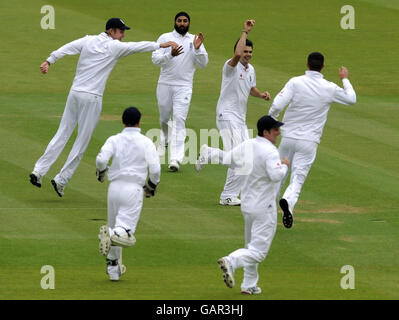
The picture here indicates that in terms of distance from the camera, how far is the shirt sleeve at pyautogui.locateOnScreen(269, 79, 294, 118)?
15.4 metres

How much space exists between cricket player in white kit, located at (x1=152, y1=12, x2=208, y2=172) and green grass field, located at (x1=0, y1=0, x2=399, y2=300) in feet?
1.96

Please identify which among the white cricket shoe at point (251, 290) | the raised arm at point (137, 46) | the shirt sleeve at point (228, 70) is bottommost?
the white cricket shoe at point (251, 290)

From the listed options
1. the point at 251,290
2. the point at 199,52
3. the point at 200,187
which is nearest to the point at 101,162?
the point at 251,290

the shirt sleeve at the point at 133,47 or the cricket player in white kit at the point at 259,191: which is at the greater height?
the shirt sleeve at the point at 133,47

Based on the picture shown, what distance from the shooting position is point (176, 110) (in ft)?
64.5

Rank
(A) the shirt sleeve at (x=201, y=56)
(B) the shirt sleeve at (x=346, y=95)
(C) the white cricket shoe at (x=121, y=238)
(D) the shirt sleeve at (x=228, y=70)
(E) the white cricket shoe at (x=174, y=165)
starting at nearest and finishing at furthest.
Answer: (C) the white cricket shoe at (x=121, y=238)
(B) the shirt sleeve at (x=346, y=95)
(D) the shirt sleeve at (x=228, y=70)
(A) the shirt sleeve at (x=201, y=56)
(E) the white cricket shoe at (x=174, y=165)

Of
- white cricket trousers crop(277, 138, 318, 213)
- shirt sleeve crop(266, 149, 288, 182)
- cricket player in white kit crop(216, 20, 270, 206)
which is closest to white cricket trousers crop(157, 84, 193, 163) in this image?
cricket player in white kit crop(216, 20, 270, 206)

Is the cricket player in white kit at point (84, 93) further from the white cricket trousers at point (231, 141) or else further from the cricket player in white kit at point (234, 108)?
the white cricket trousers at point (231, 141)

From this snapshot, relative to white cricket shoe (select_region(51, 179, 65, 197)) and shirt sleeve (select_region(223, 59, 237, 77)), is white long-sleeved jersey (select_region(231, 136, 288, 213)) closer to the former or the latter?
shirt sleeve (select_region(223, 59, 237, 77))

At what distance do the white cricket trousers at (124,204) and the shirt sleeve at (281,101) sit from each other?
124 inches

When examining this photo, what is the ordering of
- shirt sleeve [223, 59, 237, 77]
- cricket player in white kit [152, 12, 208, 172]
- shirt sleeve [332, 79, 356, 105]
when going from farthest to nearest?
cricket player in white kit [152, 12, 208, 172]
shirt sleeve [223, 59, 237, 77]
shirt sleeve [332, 79, 356, 105]

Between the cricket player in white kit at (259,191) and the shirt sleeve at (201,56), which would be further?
the shirt sleeve at (201,56)

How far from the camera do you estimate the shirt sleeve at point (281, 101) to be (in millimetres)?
15430

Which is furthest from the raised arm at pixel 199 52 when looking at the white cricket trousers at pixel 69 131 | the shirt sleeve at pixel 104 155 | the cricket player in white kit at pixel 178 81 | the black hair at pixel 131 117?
the shirt sleeve at pixel 104 155
